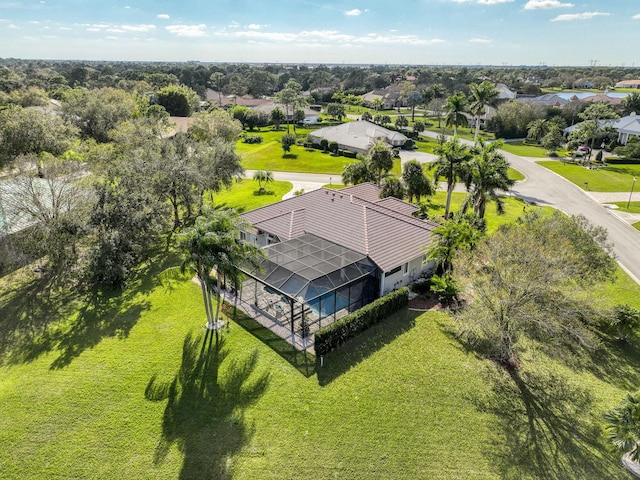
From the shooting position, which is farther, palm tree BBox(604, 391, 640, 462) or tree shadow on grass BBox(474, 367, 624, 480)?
tree shadow on grass BBox(474, 367, 624, 480)

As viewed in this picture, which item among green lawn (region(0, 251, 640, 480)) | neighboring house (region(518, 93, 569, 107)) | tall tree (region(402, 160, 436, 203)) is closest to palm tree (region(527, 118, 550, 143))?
neighboring house (region(518, 93, 569, 107))

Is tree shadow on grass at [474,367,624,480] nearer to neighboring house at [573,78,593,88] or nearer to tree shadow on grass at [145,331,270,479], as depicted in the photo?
tree shadow on grass at [145,331,270,479]

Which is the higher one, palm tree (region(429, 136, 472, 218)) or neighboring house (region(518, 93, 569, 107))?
neighboring house (region(518, 93, 569, 107))

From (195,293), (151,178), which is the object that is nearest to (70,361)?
(195,293)

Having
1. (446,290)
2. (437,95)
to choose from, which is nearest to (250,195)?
(446,290)

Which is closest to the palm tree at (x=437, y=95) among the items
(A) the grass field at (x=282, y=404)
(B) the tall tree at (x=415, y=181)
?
(B) the tall tree at (x=415, y=181)

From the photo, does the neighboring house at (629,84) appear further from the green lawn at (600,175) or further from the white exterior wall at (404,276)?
the white exterior wall at (404,276)
